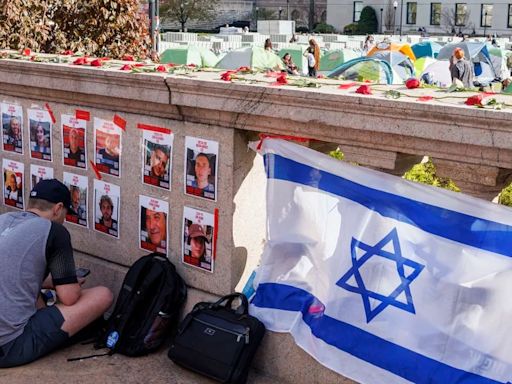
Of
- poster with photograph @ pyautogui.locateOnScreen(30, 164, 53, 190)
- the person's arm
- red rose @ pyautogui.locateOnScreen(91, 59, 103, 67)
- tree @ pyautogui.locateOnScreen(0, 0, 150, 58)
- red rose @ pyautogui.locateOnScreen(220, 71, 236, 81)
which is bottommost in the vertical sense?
the person's arm

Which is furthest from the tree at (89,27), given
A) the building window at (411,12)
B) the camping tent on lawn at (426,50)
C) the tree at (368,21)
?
the building window at (411,12)

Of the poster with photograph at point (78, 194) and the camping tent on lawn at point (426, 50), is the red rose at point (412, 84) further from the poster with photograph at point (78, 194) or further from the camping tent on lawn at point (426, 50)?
the camping tent on lawn at point (426, 50)

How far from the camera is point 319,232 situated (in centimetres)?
434

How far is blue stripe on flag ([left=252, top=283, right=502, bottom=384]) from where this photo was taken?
384 cm

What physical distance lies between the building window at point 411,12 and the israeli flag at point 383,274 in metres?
87.6

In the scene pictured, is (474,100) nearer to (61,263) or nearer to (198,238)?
(198,238)

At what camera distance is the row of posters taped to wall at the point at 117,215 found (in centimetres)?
482

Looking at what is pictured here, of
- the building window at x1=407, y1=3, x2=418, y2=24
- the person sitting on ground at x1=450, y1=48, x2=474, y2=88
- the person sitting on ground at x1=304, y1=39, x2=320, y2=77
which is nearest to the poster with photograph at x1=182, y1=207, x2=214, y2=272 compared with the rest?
the person sitting on ground at x1=450, y1=48, x2=474, y2=88

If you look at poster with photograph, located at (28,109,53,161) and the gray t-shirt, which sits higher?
poster with photograph, located at (28,109,53,161)

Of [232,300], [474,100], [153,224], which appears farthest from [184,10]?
[474,100]

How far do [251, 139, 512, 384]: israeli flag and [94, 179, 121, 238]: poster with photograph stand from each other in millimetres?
1209

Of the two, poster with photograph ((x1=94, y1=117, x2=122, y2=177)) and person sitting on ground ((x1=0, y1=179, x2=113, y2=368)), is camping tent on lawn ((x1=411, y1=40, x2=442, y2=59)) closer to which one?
poster with photograph ((x1=94, y1=117, x2=122, y2=177))

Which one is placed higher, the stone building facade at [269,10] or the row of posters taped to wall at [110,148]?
the stone building facade at [269,10]

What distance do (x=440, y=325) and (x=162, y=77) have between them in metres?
2.09
